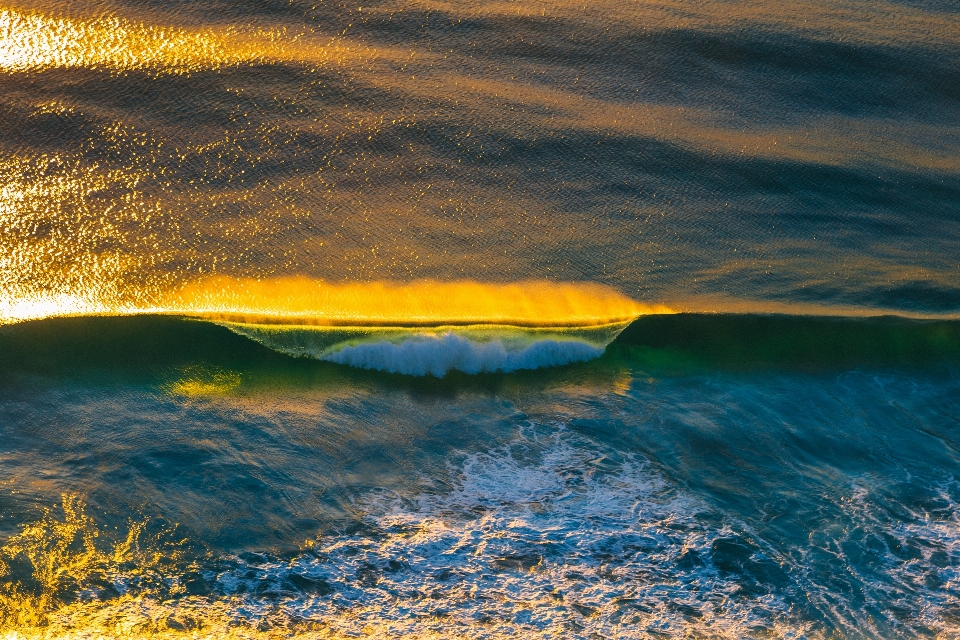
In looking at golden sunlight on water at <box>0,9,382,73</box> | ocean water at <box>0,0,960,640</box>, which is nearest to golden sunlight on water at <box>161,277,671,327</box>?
ocean water at <box>0,0,960,640</box>

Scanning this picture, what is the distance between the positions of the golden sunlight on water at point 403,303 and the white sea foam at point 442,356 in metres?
0.07

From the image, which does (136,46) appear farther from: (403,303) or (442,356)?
(442,356)

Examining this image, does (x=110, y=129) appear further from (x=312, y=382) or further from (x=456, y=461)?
(x=456, y=461)

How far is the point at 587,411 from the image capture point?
115 inches

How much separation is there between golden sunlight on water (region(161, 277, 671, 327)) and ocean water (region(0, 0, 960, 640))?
0.01m

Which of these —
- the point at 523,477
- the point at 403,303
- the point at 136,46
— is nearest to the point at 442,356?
the point at 403,303

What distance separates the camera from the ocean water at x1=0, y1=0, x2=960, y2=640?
246 cm

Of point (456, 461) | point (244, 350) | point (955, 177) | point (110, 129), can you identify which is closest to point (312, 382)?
point (244, 350)

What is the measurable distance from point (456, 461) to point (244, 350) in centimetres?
77

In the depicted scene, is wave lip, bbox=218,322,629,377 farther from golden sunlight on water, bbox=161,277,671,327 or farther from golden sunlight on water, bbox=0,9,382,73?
golden sunlight on water, bbox=0,9,382,73

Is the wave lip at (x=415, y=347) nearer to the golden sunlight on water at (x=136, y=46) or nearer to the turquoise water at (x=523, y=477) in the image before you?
the turquoise water at (x=523, y=477)

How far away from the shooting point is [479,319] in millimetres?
3051

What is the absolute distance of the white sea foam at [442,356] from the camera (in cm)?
299

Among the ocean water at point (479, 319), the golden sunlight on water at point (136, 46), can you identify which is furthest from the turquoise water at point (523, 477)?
the golden sunlight on water at point (136, 46)
